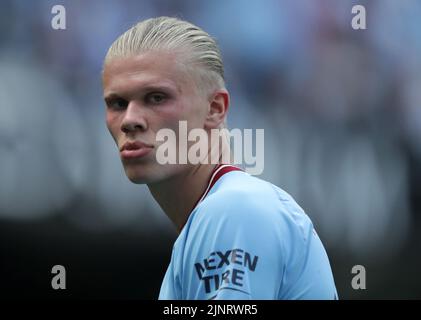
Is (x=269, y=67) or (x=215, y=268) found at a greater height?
(x=269, y=67)

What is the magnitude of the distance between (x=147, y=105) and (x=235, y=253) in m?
0.64

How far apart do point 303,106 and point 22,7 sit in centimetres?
216

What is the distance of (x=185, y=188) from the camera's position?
2.53 m

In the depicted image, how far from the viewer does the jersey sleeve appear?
208cm

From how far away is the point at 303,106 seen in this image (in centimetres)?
556

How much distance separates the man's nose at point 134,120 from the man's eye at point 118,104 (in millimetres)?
52

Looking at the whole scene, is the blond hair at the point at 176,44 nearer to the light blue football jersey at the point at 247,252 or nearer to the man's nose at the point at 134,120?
the man's nose at the point at 134,120

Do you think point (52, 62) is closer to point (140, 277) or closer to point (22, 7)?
point (22, 7)

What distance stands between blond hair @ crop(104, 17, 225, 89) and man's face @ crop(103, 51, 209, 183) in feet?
0.10

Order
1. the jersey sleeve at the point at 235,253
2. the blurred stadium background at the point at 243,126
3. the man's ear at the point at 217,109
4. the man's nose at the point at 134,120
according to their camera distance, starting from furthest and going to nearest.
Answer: the blurred stadium background at the point at 243,126, the man's ear at the point at 217,109, the man's nose at the point at 134,120, the jersey sleeve at the point at 235,253

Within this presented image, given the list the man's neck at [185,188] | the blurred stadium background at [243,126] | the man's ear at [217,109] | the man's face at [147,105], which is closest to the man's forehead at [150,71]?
the man's face at [147,105]

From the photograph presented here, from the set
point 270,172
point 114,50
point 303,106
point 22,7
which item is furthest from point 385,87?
point 114,50

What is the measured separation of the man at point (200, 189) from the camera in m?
2.11

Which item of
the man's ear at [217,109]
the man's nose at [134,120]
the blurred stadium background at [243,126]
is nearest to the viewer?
the man's nose at [134,120]
